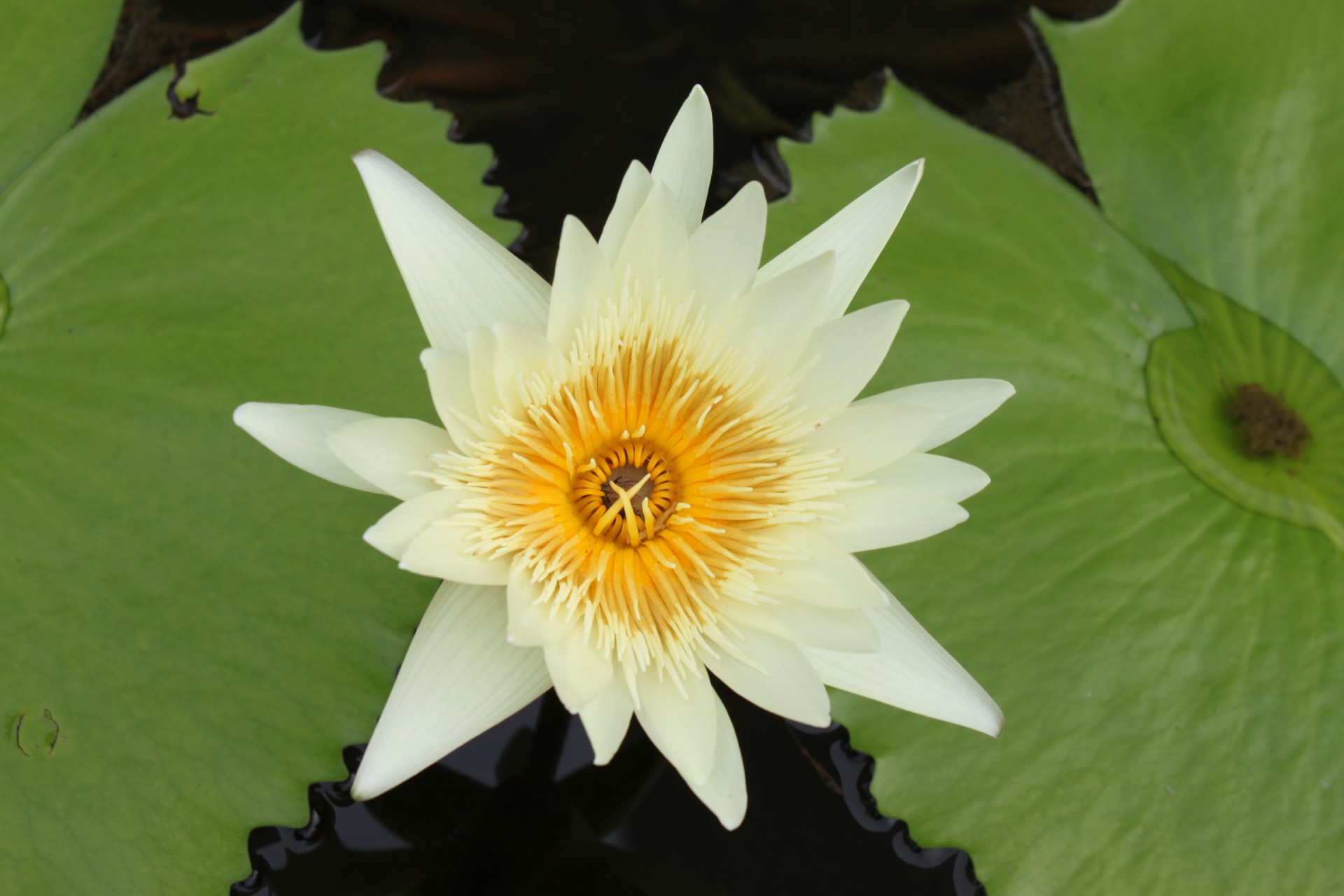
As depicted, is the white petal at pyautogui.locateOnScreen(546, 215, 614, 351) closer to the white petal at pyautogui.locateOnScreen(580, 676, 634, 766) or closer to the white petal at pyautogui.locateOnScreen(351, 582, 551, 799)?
the white petal at pyautogui.locateOnScreen(351, 582, 551, 799)

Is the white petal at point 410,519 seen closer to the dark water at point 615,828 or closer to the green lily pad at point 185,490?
the green lily pad at point 185,490

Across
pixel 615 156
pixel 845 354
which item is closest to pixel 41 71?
pixel 615 156

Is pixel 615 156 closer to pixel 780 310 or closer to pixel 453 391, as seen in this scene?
pixel 780 310

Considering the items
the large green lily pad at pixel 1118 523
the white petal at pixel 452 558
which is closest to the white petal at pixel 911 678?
the large green lily pad at pixel 1118 523

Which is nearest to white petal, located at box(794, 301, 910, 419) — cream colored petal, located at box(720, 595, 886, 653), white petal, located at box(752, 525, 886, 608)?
white petal, located at box(752, 525, 886, 608)

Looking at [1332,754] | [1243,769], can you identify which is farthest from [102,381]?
[1332,754]

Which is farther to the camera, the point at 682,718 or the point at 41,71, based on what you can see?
the point at 41,71

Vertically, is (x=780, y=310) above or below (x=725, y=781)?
above
